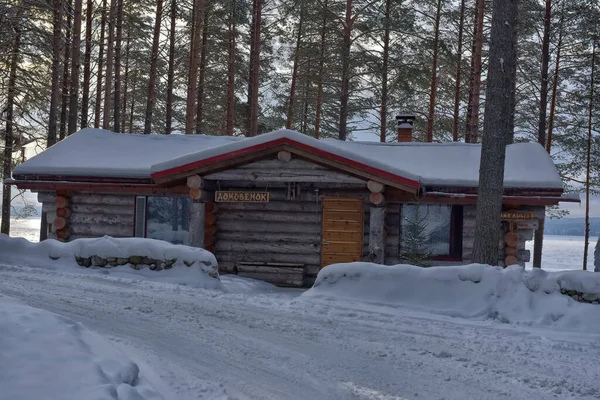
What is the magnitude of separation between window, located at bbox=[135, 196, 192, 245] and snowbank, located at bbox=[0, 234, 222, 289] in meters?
3.43

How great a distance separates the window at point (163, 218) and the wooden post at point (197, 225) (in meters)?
1.64

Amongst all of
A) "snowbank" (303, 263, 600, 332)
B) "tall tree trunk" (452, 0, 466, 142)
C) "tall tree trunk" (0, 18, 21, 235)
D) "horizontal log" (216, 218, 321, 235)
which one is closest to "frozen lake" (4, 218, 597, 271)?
"tall tree trunk" (0, 18, 21, 235)

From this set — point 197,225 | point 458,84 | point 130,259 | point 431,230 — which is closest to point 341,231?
point 431,230

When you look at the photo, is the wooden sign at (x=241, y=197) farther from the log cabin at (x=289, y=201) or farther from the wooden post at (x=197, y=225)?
the wooden post at (x=197, y=225)

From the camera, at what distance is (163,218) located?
15875 mm

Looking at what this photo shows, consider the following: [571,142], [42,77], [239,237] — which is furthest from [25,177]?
[571,142]

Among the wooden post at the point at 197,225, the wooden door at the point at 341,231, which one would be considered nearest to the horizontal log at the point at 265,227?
the wooden door at the point at 341,231

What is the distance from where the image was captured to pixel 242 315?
8523mm

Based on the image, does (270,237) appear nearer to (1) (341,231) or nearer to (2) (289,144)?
(1) (341,231)

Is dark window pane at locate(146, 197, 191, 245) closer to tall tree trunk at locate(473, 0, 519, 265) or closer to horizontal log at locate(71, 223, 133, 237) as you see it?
horizontal log at locate(71, 223, 133, 237)

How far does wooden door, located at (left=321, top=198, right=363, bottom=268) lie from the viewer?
14617 mm

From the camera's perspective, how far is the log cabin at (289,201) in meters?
13.8

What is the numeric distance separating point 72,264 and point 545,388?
9.56 meters

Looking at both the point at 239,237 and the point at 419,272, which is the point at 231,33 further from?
the point at 419,272
